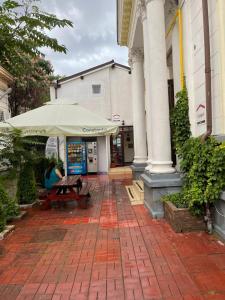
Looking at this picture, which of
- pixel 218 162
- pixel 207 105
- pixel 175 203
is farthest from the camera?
pixel 175 203

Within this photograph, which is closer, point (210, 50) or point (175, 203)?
point (210, 50)

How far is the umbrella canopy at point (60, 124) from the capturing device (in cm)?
868

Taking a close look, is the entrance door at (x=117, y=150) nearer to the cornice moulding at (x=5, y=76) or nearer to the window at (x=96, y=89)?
the window at (x=96, y=89)

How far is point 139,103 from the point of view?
43.8 ft

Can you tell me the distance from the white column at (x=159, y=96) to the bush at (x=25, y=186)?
3.81 meters

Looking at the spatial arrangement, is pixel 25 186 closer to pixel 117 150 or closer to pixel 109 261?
pixel 109 261

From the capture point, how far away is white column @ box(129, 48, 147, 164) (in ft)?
43.3

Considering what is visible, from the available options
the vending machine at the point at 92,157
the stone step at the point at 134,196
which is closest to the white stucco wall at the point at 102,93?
the vending machine at the point at 92,157

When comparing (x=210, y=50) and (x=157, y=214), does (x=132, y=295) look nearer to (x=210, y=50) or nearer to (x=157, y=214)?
(x=157, y=214)

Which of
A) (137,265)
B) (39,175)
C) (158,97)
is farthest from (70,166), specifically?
(137,265)

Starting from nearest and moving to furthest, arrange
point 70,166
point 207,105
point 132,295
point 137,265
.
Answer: point 132,295 → point 137,265 → point 207,105 → point 70,166

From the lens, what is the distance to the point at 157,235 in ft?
19.5

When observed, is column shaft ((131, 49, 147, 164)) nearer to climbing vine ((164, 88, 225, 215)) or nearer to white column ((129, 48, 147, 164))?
white column ((129, 48, 147, 164))

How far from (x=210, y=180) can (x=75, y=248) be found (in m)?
2.46
